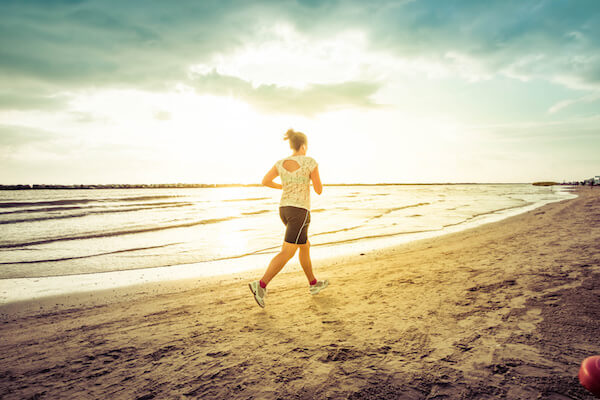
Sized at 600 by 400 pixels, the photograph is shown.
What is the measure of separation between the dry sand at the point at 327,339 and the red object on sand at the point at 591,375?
185 mm

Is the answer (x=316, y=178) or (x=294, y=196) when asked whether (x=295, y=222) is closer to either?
(x=294, y=196)

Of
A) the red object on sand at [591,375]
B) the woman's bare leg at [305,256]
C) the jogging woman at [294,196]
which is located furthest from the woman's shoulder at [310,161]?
the red object on sand at [591,375]

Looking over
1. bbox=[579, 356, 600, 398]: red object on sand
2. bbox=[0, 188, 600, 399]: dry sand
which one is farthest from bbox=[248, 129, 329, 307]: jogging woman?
bbox=[579, 356, 600, 398]: red object on sand

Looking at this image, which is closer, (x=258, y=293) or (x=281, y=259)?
(x=258, y=293)

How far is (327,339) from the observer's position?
3119 millimetres

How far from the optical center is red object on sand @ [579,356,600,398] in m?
1.95

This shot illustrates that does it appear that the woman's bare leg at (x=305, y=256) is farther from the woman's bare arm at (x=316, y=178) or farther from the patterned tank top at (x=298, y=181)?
the woman's bare arm at (x=316, y=178)

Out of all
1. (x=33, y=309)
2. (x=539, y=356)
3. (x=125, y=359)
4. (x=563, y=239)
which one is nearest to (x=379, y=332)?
(x=539, y=356)

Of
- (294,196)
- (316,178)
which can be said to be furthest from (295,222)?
(316,178)

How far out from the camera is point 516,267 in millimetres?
5410

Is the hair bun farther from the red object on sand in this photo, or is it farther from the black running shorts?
the red object on sand

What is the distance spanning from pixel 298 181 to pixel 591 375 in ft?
11.0

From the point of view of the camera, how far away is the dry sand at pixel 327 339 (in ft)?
7.74

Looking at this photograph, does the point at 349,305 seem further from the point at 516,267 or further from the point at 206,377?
the point at 516,267
